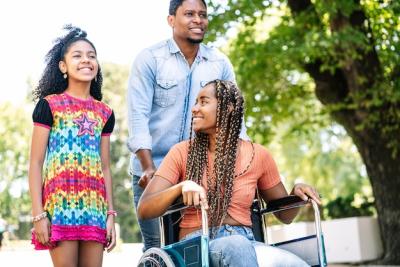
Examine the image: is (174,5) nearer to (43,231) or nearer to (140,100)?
(140,100)

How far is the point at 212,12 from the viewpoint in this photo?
11.0m

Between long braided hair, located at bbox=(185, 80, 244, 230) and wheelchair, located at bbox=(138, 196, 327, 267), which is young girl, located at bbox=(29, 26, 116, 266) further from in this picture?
long braided hair, located at bbox=(185, 80, 244, 230)

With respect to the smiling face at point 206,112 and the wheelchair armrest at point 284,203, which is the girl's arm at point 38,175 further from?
the wheelchair armrest at point 284,203

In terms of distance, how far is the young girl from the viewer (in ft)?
12.7

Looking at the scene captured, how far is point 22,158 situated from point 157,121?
35711mm

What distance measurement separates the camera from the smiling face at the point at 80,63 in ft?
13.6

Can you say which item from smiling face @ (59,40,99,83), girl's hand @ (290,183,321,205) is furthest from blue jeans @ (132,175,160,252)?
girl's hand @ (290,183,321,205)

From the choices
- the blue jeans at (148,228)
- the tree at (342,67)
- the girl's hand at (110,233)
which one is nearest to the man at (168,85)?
the blue jeans at (148,228)

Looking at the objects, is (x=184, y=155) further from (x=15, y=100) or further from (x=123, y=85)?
(x=123, y=85)

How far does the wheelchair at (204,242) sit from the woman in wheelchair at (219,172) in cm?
6

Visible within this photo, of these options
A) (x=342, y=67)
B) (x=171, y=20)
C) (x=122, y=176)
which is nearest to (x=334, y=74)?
(x=342, y=67)

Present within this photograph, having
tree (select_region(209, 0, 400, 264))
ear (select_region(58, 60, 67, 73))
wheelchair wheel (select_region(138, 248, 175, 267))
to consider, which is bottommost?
wheelchair wheel (select_region(138, 248, 175, 267))

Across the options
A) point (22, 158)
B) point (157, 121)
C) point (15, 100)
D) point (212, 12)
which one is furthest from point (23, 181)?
point (157, 121)

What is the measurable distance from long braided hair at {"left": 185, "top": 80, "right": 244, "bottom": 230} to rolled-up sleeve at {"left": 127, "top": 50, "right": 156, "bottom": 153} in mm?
397
